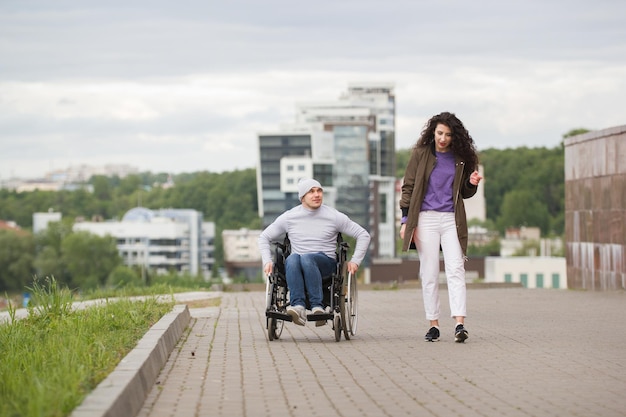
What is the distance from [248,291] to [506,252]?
158m

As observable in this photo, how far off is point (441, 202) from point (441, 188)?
12cm

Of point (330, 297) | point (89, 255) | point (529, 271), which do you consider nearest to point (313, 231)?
point (330, 297)

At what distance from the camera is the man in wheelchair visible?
42.3 ft

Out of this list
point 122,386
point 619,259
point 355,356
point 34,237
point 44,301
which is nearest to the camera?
point 122,386

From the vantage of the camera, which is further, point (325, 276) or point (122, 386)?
point (325, 276)

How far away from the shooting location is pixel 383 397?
8922 millimetres

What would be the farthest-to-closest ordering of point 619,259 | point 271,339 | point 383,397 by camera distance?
1. point 619,259
2. point 271,339
3. point 383,397

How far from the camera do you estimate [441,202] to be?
42.5 ft

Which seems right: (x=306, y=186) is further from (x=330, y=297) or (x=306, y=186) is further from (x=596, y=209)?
(x=596, y=209)

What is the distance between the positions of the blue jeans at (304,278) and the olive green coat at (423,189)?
778 mm

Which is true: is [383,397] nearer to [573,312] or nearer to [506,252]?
[573,312]

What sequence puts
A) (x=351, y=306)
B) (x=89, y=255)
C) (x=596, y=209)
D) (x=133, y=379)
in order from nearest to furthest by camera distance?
(x=133, y=379) → (x=351, y=306) → (x=596, y=209) → (x=89, y=255)

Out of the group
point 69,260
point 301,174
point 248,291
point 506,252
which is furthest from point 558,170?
point 248,291

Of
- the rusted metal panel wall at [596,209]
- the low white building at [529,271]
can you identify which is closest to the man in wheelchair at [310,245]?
the rusted metal panel wall at [596,209]
